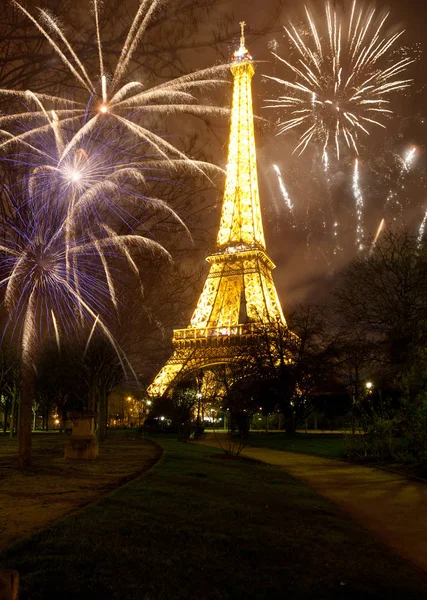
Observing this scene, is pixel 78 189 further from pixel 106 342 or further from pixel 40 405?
pixel 40 405

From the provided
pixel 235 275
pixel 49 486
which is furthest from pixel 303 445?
→ pixel 235 275

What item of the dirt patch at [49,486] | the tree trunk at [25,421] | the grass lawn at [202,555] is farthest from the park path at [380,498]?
the tree trunk at [25,421]

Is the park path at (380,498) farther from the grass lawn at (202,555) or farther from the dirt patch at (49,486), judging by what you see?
the dirt patch at (49,486)

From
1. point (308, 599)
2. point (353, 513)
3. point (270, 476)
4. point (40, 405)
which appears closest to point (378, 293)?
point (270, 476)

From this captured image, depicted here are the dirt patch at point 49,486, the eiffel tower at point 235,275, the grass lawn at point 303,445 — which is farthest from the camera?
the eiffel tower at point 235,275

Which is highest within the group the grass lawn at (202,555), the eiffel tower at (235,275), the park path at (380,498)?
the eiffel tower at (235,275)
